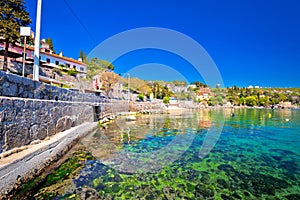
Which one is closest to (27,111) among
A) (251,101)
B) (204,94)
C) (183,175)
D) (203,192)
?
(183,175)

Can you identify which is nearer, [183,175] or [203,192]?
[203,192]

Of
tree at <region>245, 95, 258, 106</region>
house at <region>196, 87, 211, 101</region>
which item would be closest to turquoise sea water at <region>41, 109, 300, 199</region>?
house at <region>196, 87, 211, 101</region>

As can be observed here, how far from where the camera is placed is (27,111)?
416cm

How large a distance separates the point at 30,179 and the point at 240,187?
5117 millimetres

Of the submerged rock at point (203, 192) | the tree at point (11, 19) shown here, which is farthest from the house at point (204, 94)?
the submerged rock at point (203, 192)

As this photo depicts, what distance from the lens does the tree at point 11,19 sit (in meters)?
15.3

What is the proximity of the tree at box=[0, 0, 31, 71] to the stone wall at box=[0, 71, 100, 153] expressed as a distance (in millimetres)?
13959

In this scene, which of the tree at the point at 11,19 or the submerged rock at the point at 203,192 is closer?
→ the submerged rock at the point at 203,192

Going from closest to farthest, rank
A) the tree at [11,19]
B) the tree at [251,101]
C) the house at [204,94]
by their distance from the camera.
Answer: the tree at [11,19] → the house at [204,94] → the tree at [251,101]

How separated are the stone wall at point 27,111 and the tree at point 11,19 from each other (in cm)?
1396

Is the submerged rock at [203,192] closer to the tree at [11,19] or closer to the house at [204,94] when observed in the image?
the tree at [11,19]

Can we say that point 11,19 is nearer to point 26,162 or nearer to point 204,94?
point 26,162

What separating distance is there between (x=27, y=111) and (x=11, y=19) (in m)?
17.1

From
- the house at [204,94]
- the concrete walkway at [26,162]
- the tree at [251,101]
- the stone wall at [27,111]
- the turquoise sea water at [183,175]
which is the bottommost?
the turquoise sea water at [183,175]
